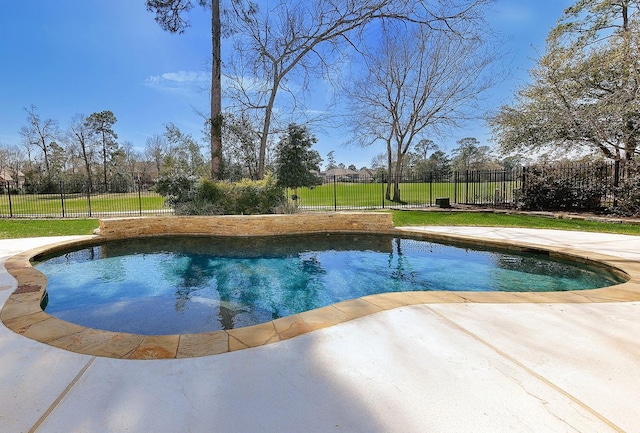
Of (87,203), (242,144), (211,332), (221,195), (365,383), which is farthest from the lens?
(87,203)

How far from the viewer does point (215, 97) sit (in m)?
11.0

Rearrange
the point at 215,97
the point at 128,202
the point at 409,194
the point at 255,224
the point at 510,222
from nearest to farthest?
the point at 255,224, the point at 510,222, the point at 215,97, the point at 128,202, the point at 409,194

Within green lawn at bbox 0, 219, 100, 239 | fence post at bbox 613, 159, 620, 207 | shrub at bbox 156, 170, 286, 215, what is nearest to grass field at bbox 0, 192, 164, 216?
green lawn at bbox 0, 219, 100, 239

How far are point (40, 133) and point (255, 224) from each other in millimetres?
34907

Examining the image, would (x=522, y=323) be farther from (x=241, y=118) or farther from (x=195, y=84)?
(x=195, y=84)

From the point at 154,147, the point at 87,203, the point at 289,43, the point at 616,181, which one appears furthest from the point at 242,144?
the point at 154,147

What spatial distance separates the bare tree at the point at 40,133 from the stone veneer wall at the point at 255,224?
30.2 metres

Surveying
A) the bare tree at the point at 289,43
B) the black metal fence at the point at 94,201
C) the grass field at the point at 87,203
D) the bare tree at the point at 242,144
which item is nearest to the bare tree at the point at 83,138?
the grass field at the point at 87,203

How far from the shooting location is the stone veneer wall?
25.8ft

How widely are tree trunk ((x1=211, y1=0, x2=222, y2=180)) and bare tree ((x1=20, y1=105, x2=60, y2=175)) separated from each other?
1117 inches

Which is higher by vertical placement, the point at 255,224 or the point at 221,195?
the point at 221,195

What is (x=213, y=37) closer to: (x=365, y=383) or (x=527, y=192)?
(x=365, y=383)

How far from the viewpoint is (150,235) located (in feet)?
26.0

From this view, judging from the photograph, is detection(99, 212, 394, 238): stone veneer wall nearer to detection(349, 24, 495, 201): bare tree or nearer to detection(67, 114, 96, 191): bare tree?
detection(349, 24, 495, 201): bare tree
